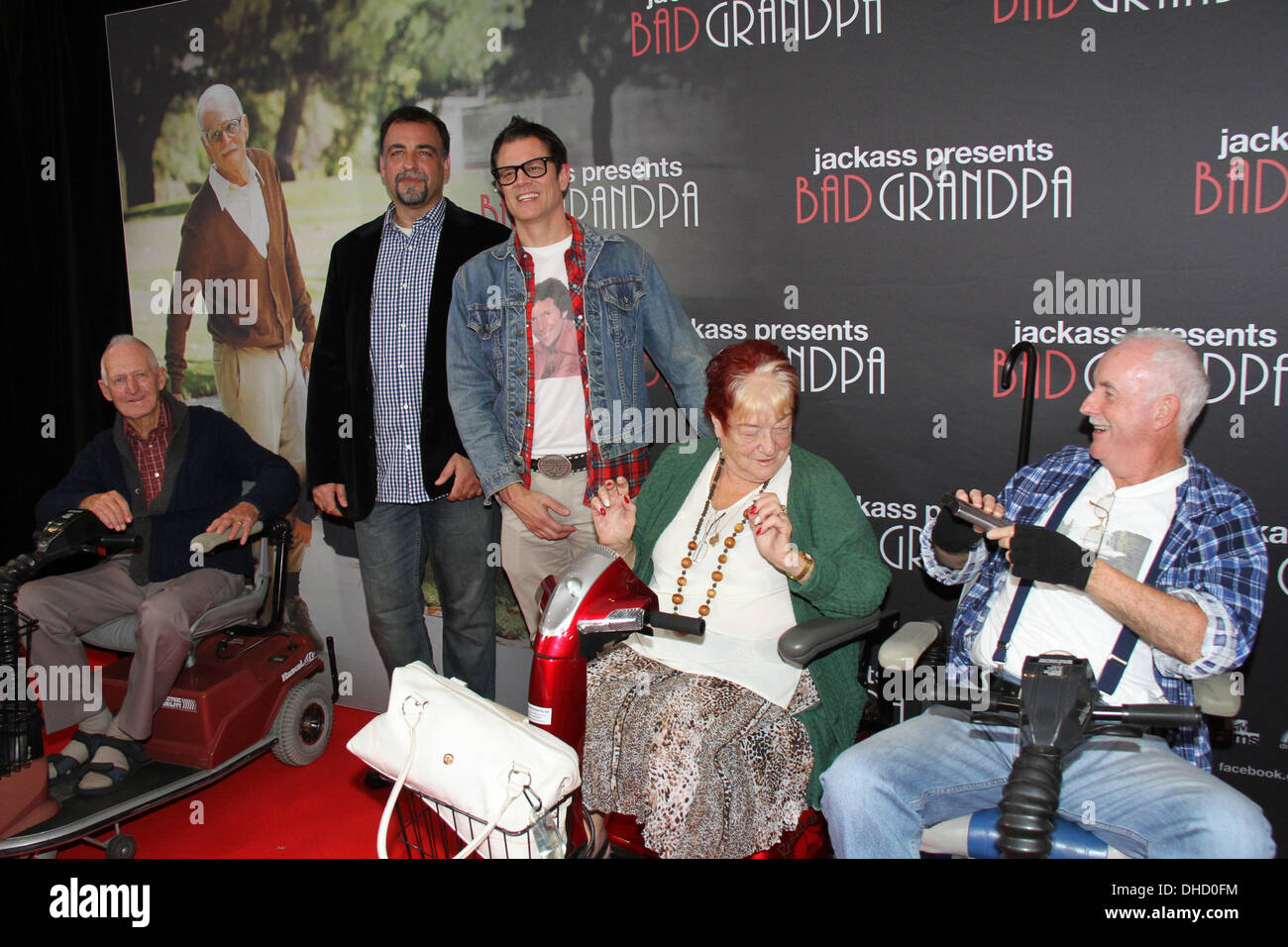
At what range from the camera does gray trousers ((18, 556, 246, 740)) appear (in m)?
3.32

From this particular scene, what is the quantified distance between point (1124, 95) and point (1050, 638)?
1613mm

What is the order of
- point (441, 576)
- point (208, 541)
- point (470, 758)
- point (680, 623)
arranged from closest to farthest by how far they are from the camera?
point (470, 758) → point (680, 623) → point (208, 541) → point (441, 576)

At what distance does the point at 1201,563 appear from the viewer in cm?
225

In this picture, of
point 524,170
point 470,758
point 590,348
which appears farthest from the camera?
point 590,348

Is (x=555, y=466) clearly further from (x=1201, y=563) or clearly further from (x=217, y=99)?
(x=217, y=99)

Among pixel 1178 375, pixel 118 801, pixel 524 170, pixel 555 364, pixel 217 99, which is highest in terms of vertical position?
pixel 217 99

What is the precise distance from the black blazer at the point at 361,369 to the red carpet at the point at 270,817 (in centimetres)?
103

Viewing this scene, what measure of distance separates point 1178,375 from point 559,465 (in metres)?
1.80

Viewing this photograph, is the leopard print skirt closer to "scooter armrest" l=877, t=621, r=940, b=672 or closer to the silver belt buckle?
"scooter armrest" l=877, t=621, r=940, b=672

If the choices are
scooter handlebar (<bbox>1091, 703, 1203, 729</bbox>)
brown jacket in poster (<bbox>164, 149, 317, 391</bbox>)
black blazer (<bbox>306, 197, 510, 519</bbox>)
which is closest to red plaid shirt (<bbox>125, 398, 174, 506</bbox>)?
black blazer (<bbox>306, 197, 510, 519</bbox>)

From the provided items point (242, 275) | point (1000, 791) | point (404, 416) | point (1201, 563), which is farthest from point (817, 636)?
point (242, 275)
